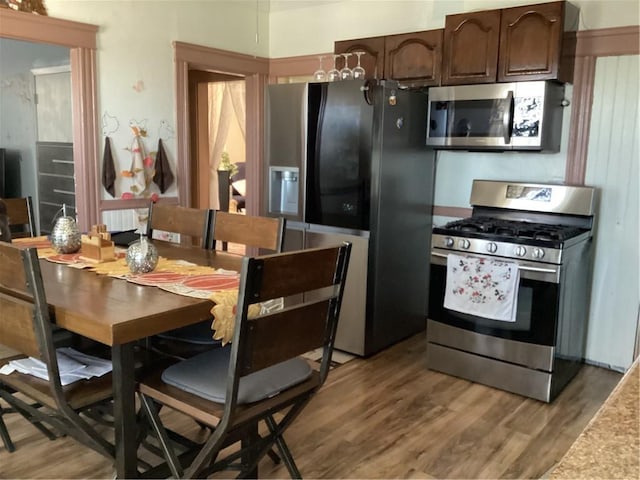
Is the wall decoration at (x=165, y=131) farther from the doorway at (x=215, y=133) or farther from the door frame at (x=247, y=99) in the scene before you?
the doorway at (x=215, y=133)

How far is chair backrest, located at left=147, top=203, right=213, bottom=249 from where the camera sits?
2650 millimetres

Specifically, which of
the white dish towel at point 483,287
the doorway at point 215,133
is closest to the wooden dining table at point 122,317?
the white dish towel at point 483,287

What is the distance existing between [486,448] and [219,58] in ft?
11.2

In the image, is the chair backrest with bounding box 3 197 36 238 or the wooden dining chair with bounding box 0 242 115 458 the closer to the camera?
the wooden dining chair with bounding box 0 242 115 458

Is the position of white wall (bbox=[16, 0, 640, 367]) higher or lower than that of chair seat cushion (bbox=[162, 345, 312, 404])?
higher

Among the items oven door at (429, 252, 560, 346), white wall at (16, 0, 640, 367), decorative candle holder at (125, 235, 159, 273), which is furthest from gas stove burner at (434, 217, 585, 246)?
decorative candle holder at (125, 235, 159, 273)

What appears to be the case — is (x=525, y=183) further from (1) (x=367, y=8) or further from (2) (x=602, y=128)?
(1) (x=367, y=8)

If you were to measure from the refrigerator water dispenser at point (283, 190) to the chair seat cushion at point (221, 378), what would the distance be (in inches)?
76.4

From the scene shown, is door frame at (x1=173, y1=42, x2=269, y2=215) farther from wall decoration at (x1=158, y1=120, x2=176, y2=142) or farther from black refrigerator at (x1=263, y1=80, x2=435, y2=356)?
black refrigerator at (x1=263, y1=80, x2=435, y2=356)

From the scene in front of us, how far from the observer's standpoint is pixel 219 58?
14.5 ft

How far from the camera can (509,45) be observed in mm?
3201

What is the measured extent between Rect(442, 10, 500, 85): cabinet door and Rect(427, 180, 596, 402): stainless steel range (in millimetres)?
761

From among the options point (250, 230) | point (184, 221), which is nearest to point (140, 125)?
point (184, 221)

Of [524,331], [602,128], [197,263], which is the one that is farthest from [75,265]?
[602,128]
